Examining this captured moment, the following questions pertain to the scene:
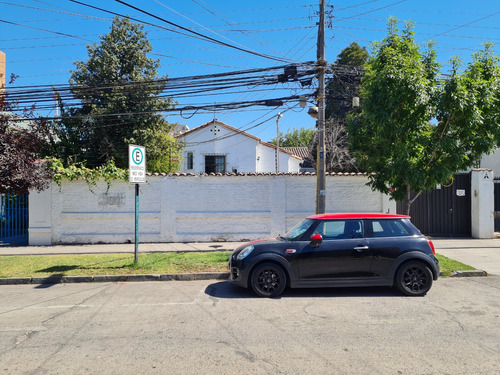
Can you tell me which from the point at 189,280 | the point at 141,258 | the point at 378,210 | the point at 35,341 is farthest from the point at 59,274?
the point at 378,210

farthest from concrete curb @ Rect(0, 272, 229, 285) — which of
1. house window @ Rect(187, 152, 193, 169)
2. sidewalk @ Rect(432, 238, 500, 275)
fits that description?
house window @ Rect(187, 152, 193, 169)

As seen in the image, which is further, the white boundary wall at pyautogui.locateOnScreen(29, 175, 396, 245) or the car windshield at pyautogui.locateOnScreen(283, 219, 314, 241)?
the white boundary wall at pyautogui.locateOnScreen(29, 175, 396, 245)

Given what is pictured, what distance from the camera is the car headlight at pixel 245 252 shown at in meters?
6.52

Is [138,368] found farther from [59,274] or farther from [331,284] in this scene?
[59,274]

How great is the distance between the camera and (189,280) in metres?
8.12

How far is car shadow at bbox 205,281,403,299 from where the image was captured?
654 centimetres

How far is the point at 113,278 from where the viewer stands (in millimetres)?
8094

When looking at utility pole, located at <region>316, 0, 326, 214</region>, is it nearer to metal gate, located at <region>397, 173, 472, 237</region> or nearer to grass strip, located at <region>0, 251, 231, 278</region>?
grass strip, located at <region>0, 251, 231, 278</region>

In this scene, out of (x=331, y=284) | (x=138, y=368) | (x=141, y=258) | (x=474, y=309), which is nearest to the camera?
(x=138, y=368)

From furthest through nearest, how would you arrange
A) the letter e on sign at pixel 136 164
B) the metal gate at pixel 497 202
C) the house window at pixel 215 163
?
the house window at pixel 215 163, the metal gate at pixel 497 202, the letter e on sign at pixel 136 164

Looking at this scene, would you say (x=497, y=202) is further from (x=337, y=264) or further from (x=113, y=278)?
(x=113, y=278)

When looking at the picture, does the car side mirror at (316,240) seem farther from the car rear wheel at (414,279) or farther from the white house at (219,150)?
the white house at (219,150)

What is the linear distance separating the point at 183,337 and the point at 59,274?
505 cm

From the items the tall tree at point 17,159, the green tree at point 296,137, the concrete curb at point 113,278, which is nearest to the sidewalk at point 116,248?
the tall tree at point 17,159
